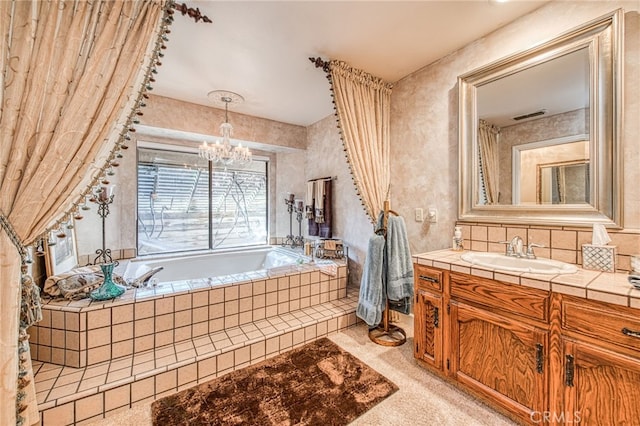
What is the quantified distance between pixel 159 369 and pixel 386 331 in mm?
1753

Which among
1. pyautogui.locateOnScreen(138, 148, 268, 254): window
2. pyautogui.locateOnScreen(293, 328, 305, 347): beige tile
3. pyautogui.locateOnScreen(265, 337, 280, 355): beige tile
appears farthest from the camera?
pyautogui.locateOnScreen(138, 148, 268, 254): window

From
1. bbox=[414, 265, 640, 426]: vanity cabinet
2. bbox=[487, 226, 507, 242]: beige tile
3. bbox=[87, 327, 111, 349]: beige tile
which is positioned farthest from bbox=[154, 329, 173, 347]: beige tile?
bbox=[487, 226, 507, 242]: beige tile

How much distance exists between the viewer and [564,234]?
1548 mm

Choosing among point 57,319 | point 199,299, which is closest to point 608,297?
point 199,299

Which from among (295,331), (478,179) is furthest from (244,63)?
(295,331)

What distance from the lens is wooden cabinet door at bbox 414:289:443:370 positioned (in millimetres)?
1660

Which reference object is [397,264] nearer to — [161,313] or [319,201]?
[319,201]

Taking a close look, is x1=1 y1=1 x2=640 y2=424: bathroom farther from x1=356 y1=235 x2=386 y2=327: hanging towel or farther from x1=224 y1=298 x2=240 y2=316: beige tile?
x1=224 y1=298 x2=240 y2=316: beige tile

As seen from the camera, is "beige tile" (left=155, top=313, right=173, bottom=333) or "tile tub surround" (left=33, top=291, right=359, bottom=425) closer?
"tile tub surround" (left=33, top=291, right=359, bottom=425)

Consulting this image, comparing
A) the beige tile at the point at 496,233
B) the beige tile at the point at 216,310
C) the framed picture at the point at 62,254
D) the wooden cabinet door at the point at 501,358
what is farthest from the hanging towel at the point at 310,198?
the framed picture at the point at 62,254

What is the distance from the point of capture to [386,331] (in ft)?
7.47

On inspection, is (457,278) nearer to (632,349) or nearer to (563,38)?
(632,349)

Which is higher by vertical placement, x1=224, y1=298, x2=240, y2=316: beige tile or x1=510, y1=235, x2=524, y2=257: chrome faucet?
x1=510, y1=235, x2=524, y2=257: chrome faucet

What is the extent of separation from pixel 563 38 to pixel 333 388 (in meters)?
2.59
